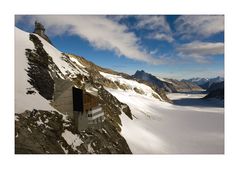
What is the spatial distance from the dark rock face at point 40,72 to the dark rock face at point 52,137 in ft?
7.05

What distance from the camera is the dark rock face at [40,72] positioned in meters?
18.3

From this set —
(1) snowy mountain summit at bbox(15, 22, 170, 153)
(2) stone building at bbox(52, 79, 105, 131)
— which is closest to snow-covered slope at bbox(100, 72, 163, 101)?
(1) snowy mountain summit at bbox(15, 22, 170, 153)

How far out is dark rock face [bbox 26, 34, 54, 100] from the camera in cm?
1828

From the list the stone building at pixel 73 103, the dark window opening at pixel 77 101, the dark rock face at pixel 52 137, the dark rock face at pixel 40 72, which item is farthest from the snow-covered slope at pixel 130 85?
the dark window opening at pixel 77 101

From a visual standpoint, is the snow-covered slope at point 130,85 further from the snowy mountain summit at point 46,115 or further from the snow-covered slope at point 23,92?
the snow-covered slope at point 23,92

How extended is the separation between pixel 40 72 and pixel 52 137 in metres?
6.84

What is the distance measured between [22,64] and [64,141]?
7344mm

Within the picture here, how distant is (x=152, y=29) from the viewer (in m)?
23.0

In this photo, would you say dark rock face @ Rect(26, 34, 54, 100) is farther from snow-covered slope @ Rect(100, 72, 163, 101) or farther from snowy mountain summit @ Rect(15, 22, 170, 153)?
snow-covered slope @ Rect(100, 72, 163, 101)

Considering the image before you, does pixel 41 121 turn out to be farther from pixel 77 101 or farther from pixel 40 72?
pixel 40 72

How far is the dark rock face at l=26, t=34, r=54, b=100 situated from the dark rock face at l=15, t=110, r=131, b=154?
84.6 inches
